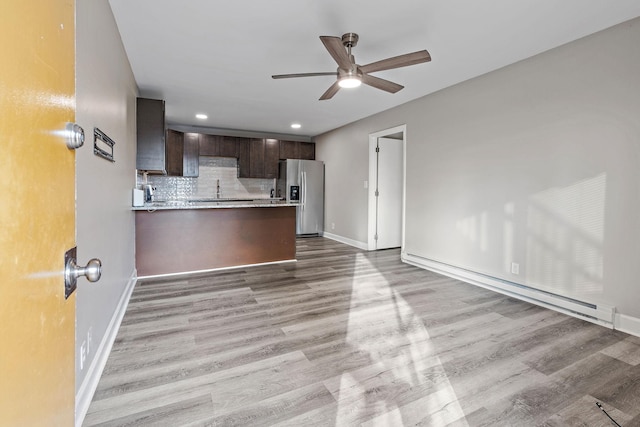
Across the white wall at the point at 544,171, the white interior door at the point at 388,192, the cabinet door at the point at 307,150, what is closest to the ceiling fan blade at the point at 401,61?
the white wall at the point at 544,171

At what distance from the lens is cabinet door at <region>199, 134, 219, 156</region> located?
654 cm

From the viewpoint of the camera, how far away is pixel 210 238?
14.3 feet

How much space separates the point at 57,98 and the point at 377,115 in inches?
212

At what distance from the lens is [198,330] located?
2520mm

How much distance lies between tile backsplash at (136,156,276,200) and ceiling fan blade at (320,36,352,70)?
4986mm

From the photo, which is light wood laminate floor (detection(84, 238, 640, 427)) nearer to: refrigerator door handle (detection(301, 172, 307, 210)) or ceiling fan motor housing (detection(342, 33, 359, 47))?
ceiling fan motor housing (detection(342, 33, 359, 47))

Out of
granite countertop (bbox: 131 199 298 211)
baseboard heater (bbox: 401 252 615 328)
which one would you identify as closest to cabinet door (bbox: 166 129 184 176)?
granite countertop (bbox: 131 199 298 211)

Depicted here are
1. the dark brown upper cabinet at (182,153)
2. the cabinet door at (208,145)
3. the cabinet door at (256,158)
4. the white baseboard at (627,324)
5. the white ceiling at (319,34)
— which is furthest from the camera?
the cabinet door at (256,158)

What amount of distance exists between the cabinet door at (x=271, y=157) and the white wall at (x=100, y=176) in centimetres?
395

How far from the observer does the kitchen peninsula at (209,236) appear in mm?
3992

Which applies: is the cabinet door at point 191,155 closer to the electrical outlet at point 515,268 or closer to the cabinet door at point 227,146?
the cabinet door at point 227,146

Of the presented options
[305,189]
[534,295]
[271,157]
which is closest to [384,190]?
[305,189]

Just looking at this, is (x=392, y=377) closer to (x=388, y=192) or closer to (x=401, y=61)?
(x=401, y=61)

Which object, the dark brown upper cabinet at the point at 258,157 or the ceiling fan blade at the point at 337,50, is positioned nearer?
the ceiling fan blade at the point at 337,50
